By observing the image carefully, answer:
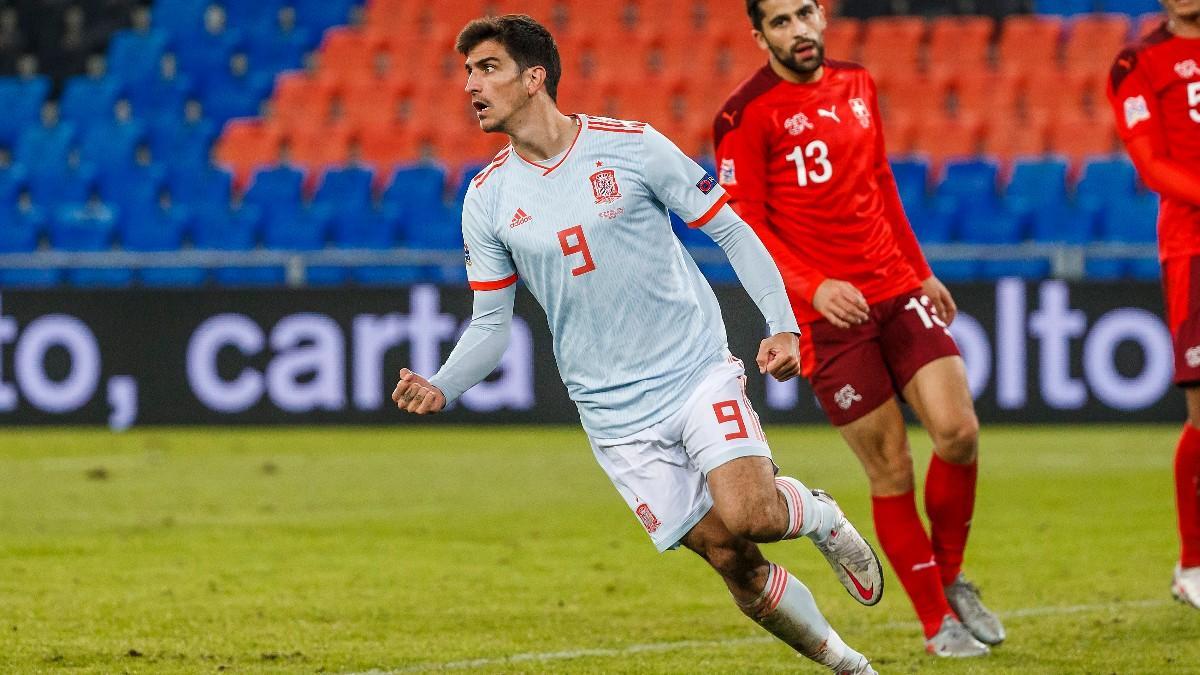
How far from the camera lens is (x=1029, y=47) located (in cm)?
1808

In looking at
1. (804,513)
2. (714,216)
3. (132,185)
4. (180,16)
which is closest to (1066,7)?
(180,16)

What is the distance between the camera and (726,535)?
505cm

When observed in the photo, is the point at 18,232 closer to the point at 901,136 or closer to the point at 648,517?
the point at 901,136

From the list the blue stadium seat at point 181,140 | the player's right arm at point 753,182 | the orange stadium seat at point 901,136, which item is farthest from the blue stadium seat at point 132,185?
the player's right arm at point 753,182

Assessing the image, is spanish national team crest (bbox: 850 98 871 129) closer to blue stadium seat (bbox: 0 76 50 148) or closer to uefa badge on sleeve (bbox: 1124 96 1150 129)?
uefa badge on sleeve (bbox: 1124 96 1150 129)

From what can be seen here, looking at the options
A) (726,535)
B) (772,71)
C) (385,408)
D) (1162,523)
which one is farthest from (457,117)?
(726,535)

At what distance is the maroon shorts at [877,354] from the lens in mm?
6094

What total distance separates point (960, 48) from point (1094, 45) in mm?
1295

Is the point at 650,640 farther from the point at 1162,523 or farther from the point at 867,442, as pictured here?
the point at 1162,523

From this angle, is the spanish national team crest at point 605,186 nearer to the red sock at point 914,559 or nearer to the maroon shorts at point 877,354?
the maroon shorts at point 877,354

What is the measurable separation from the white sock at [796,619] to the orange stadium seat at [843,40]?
13291 mm

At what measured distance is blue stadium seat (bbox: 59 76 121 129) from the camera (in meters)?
19.1

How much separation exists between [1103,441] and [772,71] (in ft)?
25.2

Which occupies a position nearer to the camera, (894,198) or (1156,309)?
(894,198)
